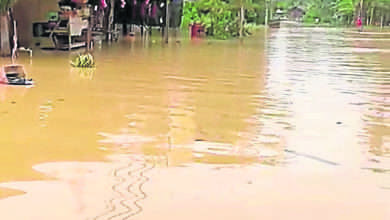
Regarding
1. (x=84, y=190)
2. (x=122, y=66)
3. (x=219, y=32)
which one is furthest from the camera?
(x=219, y=32)

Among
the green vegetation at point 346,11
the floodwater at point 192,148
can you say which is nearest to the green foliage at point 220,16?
the floodwater at point 192,148

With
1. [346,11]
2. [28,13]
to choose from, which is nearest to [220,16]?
[28,13]

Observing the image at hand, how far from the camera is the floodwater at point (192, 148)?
3381 millimetres

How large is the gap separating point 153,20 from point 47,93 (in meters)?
17.3

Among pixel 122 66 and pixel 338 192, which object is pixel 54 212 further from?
pixel 122 66

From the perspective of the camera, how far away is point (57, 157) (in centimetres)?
426

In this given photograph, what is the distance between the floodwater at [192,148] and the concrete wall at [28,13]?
657 centimetres

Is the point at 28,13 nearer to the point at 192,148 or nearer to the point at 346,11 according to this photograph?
the point at 192,148

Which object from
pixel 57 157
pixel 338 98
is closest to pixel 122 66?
pixel 338 98

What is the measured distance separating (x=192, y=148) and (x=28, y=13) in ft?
39.0

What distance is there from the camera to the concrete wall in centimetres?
1518

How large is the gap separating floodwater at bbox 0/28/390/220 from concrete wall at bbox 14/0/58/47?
21.5 feet

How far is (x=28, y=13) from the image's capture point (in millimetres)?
15602

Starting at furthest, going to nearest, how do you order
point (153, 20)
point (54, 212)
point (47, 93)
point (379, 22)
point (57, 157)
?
point (379, 22)
point (153, 20)
point (47, 93)
point (57, 157)
point (54, 212)
